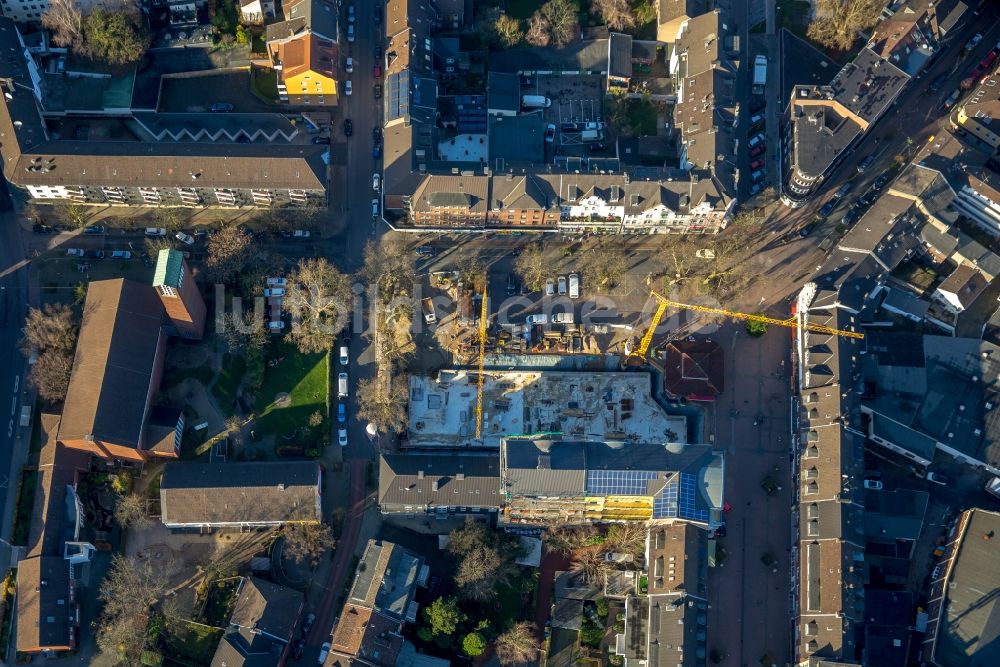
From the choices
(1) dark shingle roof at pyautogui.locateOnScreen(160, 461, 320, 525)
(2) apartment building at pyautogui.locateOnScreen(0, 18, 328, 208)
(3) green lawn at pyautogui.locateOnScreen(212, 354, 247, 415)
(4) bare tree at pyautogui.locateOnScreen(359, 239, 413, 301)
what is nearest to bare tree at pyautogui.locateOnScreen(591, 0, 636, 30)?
(2) apartment building at pyautogui.locateOnScreen(0, 18, 328, 208)

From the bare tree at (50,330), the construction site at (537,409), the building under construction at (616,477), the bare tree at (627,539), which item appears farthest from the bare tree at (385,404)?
the bare tree at (50,330)

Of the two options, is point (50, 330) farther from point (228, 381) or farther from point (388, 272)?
point (388, 272)

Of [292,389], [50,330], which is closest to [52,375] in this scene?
[50,330]

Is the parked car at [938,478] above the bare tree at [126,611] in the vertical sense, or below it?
above

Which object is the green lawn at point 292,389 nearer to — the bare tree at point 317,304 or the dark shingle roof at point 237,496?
the bare tree at point 317,304

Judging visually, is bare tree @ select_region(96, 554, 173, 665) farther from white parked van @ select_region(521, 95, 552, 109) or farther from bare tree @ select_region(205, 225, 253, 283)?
white parked van @ select_region(521, 95, 552, 109)

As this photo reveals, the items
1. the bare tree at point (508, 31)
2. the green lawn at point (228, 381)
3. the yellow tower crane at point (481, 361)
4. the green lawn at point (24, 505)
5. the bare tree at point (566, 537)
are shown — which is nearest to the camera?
the bare tree at point (566, 537)
